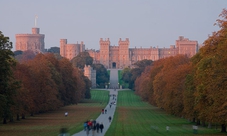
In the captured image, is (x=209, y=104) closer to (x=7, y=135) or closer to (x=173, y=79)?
(x=7, y=135)

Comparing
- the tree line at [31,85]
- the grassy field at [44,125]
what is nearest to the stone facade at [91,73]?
the tree line at [31,85]

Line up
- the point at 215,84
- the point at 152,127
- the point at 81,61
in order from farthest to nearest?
Answer: 1. the point at 81,61
2. the point at 152,127
3. the point at 215,84

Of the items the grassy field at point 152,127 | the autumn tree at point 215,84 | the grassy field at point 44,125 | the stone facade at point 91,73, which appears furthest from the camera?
the stone facade at point 91,73

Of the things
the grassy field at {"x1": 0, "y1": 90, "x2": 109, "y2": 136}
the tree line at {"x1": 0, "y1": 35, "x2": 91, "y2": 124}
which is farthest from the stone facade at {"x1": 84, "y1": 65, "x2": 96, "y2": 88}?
the grassy field at {"x1": 0, "y1": 90, "x2": 109, "y2": 136}

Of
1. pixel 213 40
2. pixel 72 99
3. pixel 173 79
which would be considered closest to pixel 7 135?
pixel 213 40

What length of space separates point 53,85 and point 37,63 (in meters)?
2.82

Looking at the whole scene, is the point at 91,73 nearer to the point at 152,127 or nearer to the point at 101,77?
the point at 101,77

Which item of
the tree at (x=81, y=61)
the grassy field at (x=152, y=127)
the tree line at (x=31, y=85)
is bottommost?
the grassy field at (x=152, y=127)

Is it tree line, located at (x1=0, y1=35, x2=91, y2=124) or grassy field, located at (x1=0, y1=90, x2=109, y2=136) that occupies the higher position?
tree line, located at (x1=0, y1=35, x2=91, y2=124)

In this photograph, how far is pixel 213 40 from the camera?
3531 cm

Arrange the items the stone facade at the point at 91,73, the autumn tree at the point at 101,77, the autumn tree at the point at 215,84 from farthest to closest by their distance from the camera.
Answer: the autumn tree at the point at 101,77 < the stone facade at the point at 91,73 < the autumn tree at the point at 215,84

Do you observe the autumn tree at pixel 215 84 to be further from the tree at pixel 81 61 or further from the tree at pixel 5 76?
the tree at pixel 81 61

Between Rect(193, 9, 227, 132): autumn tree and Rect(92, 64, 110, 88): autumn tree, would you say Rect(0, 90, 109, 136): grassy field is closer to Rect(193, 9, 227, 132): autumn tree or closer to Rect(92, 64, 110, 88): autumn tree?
Rect(193, 9, 227, 132): autumn tree

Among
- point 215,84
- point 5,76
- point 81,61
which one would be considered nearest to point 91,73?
point 81,61
